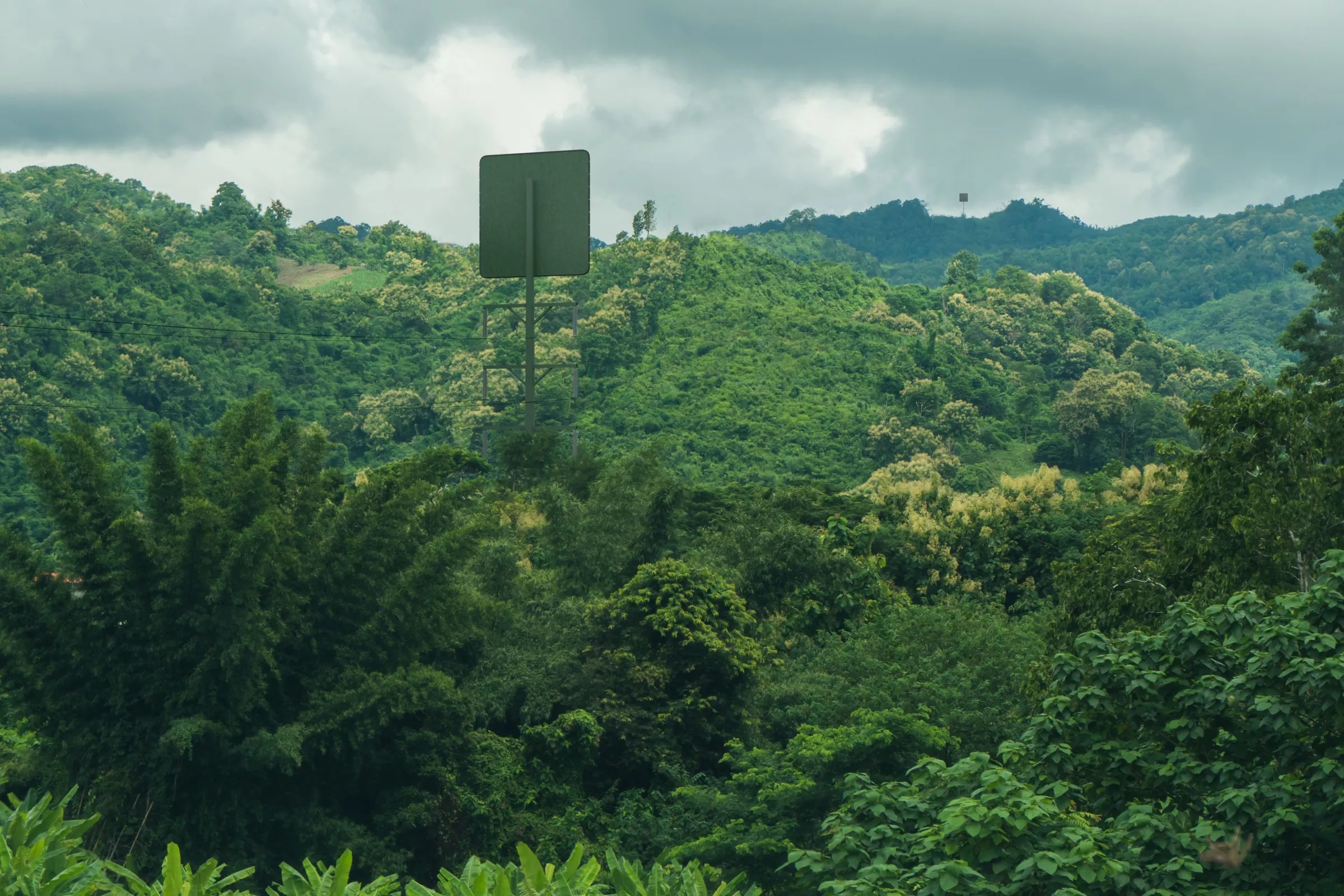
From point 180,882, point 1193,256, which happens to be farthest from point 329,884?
point 1193,256

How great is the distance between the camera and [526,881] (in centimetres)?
711

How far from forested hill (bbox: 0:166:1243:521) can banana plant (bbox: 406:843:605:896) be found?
158ft

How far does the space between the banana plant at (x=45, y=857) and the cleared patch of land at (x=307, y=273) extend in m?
98.2

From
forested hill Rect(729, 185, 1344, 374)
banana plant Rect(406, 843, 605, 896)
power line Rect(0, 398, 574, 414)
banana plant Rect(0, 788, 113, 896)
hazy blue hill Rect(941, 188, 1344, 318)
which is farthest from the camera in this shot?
hazy blue hill Rect(941, 188, 1344, 318)

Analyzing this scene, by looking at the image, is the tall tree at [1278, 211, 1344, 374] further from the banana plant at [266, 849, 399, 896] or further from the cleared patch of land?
the cleared patch of land

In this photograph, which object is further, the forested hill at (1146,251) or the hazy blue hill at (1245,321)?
the forested hill at (1146,251)

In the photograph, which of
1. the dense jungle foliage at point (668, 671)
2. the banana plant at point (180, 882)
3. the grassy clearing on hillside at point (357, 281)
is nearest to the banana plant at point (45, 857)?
the dense jungle foliage at point (668, 671)

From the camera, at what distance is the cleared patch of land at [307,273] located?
104 metres

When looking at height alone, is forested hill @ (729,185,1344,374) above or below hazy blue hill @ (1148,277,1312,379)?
above

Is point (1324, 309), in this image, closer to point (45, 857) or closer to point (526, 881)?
point (526, 881)

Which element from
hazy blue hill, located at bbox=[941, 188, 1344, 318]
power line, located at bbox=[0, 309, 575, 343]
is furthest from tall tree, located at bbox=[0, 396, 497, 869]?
hazy blue hill, located at bbox=[941, 188, 1344, 318]

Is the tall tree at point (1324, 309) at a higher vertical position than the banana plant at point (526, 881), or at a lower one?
higher

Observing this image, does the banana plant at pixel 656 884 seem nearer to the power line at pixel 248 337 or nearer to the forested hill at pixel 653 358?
the forested hill at pixel 653 358

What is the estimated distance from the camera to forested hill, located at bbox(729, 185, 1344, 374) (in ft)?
393
